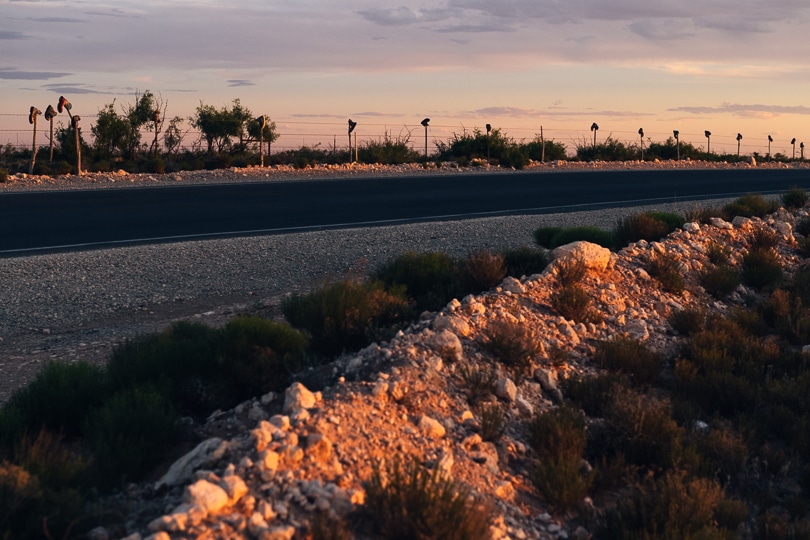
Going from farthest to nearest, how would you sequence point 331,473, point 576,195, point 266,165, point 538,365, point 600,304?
point 266,165
point 576,195
point 600,304
point 538,365
point 331,473

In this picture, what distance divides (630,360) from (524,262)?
2.68m

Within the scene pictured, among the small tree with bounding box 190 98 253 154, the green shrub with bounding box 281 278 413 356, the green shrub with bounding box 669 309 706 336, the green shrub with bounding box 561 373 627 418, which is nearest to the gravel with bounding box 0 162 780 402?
the green shrub with bounding box 281 278 413 356

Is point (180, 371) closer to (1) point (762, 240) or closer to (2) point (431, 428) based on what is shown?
(2) point (431, 428)

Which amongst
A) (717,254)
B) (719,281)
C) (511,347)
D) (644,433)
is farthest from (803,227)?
(644,433)

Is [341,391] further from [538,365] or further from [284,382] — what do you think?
[538,365]

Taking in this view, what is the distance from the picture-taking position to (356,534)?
160 inches

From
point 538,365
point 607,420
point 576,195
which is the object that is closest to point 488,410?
point 607,420

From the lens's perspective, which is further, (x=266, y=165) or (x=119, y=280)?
(x=266, y=165)

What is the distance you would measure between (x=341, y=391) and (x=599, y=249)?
5041 millimetres

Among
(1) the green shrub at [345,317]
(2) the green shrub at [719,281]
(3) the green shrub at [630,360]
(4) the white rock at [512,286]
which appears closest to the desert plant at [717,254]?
(2) the green shrub at [719,281]

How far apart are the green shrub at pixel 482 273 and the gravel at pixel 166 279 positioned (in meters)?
1.14

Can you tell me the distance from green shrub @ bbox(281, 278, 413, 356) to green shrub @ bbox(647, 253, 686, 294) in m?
3.52

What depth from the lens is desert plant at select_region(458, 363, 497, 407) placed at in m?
5.96

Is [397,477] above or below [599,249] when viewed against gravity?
below
